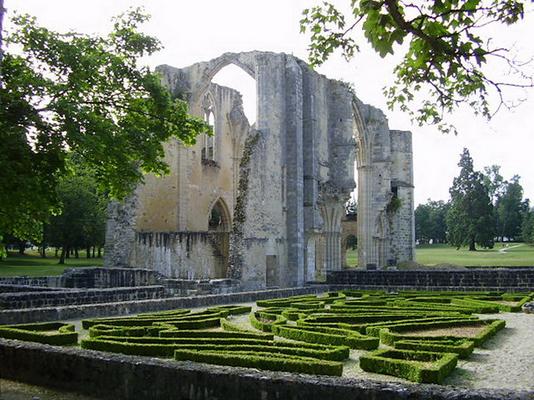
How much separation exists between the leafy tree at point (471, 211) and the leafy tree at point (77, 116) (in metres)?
54.5


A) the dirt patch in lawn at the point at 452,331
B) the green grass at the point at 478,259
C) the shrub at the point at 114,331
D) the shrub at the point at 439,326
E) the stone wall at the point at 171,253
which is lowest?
the green grass at the point at 478,259

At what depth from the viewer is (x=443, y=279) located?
22.1 meters

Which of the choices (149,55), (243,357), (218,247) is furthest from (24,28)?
(218,247)

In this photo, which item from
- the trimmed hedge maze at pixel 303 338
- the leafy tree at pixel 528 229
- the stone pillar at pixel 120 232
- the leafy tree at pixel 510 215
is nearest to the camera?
the trimmed hedge maze at pixel 303 338

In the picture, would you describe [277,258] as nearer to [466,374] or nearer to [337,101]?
[337,101]

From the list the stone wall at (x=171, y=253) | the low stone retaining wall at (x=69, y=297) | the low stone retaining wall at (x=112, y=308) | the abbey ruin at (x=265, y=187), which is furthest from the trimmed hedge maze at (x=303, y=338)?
the stone wall at (x=171, y=253)

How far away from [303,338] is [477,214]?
5773cm

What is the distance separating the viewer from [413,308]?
14.2 metres

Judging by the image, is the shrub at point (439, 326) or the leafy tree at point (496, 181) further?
the leafy tree at point (496, 181)

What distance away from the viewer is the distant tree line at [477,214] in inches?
2493

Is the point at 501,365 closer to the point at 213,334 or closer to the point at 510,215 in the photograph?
the point at 213,334

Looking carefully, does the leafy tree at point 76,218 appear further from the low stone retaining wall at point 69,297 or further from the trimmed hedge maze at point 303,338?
the trimmed hedge maze at point 303,338

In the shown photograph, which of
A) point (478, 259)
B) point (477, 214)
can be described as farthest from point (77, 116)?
point (477, 214)

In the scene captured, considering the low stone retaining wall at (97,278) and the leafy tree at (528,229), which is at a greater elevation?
the leafy tree at (528,229)
